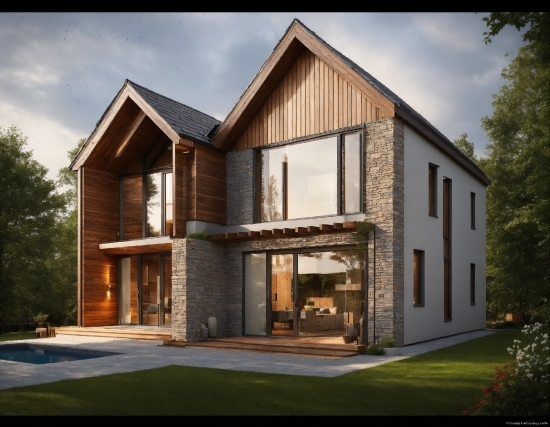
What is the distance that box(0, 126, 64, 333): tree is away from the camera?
23.8m

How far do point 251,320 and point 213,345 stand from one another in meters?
1.78

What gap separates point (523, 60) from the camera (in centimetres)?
2291

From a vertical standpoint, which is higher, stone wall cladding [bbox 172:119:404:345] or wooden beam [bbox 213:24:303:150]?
wooden beam [bbox 213:24:303:150]

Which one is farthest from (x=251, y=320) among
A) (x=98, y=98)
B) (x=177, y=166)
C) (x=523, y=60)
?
(x=523, y=60)

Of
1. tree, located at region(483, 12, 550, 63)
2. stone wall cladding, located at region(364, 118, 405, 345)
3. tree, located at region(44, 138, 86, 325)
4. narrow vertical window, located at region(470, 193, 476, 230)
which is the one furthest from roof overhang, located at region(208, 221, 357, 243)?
tree, located at region(44, 138, 86, 325)

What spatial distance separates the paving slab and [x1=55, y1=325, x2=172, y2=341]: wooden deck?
1095 mm

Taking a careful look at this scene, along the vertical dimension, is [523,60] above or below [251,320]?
above

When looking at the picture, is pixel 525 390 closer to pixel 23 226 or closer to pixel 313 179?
pixel 313 179

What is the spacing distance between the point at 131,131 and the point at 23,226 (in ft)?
30.7

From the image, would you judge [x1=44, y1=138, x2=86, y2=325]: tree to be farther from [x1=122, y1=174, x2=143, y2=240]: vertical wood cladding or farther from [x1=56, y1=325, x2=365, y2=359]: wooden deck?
[x1=56, y1=325, x2=365, y2=359]: wooden deck

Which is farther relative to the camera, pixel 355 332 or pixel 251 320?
pixel 251 320

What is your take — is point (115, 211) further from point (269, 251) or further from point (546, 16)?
point (546, 16)

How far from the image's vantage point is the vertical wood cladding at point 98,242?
1864 cm

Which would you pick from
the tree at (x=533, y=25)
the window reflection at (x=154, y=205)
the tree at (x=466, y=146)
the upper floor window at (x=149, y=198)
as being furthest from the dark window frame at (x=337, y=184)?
the tree at (x=466, y=146)
